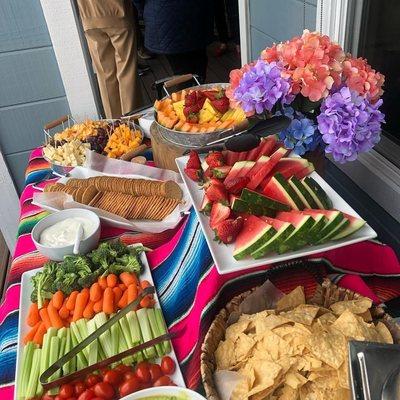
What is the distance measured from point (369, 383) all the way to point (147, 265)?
2.19 feet

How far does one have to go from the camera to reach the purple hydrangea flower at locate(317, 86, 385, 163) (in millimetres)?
942

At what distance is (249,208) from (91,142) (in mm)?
943

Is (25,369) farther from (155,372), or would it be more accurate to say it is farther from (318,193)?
(318,193)

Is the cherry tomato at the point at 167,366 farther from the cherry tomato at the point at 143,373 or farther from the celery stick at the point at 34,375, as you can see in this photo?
the celery stick at the point at 34,375

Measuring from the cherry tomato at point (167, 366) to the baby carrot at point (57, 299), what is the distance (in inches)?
12.7

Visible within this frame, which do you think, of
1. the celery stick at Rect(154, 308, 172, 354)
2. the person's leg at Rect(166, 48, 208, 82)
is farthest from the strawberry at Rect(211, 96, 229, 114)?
the person's leg at Rect(166, 48, 208, 82)

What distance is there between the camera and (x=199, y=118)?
137 centimetres

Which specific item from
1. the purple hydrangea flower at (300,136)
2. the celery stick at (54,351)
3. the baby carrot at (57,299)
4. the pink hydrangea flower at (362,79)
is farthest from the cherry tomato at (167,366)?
the pink hydrangea flower at (362,79)

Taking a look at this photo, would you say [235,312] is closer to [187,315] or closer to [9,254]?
[187,315]

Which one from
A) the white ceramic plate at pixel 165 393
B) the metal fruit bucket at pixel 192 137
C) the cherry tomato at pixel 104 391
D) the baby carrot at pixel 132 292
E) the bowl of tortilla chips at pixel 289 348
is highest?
the metal fruit bucket at pixel 192 137

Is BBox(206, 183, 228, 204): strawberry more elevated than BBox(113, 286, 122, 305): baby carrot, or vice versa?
BBox(206, 183, 228, 204): strawberry

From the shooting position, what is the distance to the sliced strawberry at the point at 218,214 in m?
0.90

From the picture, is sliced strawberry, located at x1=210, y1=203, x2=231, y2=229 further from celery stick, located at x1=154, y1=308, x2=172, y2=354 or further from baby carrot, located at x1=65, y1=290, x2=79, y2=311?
baby carrot, located at x1=65, y1=290, x2=79, y2=311

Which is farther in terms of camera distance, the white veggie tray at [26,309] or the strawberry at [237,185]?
the strawberry at [237,185]
